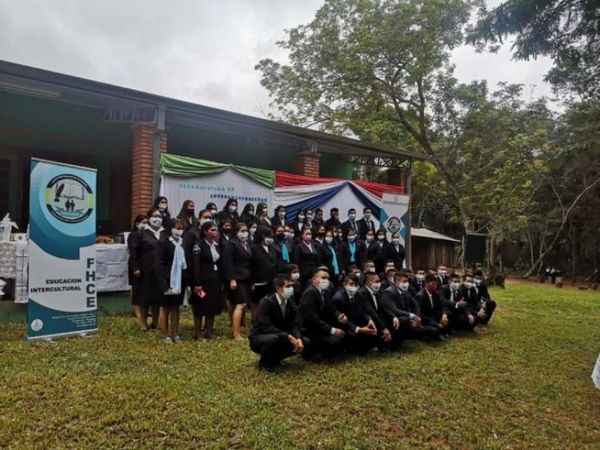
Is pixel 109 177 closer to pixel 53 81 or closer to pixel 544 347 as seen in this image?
pixel 53 81

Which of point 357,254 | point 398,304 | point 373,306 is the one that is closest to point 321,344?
point 373,306

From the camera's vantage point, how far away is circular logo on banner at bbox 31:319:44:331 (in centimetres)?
599

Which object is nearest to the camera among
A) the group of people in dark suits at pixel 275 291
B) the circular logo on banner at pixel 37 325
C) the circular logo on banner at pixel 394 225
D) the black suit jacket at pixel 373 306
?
the group of people in dark suits at pixel 275 291

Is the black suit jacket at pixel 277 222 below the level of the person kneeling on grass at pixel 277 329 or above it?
above

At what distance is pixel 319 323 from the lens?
5.85m

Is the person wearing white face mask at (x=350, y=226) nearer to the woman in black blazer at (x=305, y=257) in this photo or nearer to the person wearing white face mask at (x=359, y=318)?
the woman in black blazer at (x=305, y=257)

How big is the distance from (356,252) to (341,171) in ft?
18.4

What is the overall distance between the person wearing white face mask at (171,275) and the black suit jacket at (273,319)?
1336 millimetres

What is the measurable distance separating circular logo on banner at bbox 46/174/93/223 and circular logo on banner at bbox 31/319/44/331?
125cm

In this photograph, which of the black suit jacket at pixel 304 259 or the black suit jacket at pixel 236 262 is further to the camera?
the black suit jacket at pixel 304 259

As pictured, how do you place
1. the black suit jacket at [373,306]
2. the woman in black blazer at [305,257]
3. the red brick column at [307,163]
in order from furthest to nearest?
1. the red brick column at [307,163]
2. the woman in black blazer at [305,257]
3. the black suit jacket at [373,306]

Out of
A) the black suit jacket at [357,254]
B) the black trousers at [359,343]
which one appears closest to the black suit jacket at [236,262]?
the black trousers at [359,343]

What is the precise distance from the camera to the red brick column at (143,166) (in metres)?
8.85

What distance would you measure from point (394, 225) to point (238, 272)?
6810 millimetres
